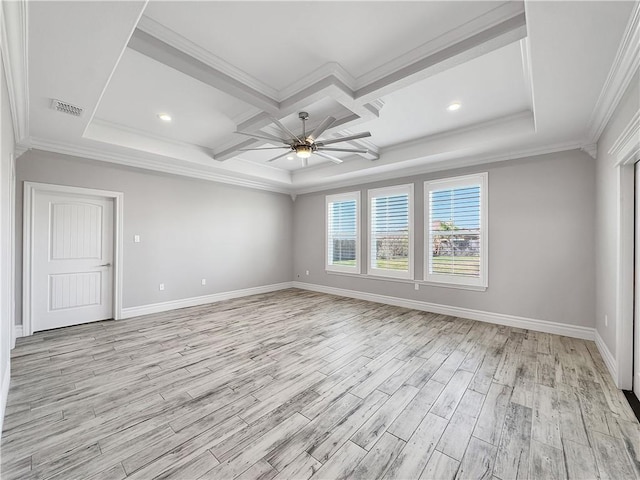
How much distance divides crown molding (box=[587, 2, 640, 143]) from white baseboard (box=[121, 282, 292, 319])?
635cm

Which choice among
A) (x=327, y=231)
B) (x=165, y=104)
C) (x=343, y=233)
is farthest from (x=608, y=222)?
(x=165, y=104)

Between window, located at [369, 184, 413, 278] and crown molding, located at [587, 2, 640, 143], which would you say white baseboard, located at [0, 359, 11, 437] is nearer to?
crown molding, located at [587, 2, 640, 143]

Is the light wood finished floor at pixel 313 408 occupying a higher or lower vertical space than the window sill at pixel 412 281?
lower

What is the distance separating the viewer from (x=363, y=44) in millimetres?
2248

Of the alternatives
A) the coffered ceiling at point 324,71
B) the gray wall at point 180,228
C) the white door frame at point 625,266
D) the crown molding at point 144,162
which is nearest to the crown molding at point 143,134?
the coffered ceiling at point 324,71

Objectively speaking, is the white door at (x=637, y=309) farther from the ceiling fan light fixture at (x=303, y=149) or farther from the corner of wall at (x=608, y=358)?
the ceiling fan light fixture at (x=303, y=149)

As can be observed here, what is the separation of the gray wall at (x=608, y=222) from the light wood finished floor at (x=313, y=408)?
1.75ft

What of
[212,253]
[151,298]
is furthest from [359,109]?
[151,298]

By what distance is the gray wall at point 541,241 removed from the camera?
143 inches

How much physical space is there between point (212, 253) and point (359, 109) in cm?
426

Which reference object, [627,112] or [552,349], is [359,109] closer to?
[627,112]

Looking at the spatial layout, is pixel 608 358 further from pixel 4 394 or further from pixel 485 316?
pixel 4 394

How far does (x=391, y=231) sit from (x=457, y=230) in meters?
1.29

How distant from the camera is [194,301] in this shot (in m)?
5.36
